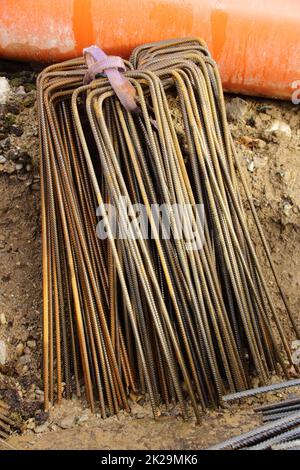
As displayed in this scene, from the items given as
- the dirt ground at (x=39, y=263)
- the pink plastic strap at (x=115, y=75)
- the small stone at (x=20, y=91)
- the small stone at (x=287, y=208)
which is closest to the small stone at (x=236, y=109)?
the dirt ground at (x=39, y=263)

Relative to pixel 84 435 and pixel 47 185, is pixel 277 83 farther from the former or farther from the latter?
pixel 84 435

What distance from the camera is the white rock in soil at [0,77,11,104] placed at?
3918 mm

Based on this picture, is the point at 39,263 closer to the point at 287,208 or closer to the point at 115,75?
the point at 115,75

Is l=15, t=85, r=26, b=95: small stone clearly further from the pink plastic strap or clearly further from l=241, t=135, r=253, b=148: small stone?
l=241, t=135, r=253, b=148: small stone

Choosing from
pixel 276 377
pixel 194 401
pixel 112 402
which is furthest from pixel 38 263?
pixel 276 377

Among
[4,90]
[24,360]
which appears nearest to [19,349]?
[24,360]

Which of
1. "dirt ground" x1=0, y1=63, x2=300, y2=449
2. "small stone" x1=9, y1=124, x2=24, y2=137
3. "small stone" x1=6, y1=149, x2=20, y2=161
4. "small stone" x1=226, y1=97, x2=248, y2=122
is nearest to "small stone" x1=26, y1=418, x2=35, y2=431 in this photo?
"dirt ground" x1=0, y1=63, x2=300, y2=449

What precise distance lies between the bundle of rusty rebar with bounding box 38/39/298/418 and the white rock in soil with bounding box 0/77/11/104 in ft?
1.76

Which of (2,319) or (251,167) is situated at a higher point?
(251,167)

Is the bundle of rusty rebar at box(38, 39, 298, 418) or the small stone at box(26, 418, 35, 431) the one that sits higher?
the bundle of rusty rebar at box(38, 39, 298, 418)

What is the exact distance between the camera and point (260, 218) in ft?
12.5

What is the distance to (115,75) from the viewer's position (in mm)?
3328

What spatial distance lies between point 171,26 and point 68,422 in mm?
2223

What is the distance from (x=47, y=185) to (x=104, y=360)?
92 cm
